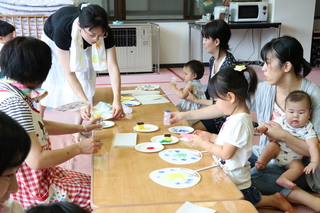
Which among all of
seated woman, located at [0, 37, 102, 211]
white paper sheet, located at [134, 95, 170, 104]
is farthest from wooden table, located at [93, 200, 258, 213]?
white paper sheet, located at [134, 95, 170, 104]

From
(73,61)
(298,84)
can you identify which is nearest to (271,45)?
(298,84)

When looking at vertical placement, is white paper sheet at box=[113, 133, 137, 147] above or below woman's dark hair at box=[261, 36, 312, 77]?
below

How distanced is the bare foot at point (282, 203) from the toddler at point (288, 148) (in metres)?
0.07

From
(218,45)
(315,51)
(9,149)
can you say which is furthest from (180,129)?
(315,51)

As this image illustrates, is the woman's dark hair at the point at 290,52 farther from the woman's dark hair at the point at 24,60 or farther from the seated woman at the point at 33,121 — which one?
the woman's dark hair at the point at 24,60

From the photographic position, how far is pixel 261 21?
251 inches

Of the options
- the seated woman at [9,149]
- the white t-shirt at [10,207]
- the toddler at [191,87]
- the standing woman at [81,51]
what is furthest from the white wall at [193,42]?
the seated woman at [9,149]

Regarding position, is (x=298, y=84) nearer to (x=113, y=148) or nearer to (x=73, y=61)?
(x=113, y=148)

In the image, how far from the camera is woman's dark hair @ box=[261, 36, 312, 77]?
6.22ft

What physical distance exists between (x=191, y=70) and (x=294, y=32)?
14.7 feet

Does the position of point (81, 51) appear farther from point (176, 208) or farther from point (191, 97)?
point (176, 208)

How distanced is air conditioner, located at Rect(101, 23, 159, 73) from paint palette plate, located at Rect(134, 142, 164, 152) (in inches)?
179

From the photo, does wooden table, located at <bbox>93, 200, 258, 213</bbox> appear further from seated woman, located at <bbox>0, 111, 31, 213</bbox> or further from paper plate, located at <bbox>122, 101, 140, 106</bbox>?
paper plate, located at <bbox>122, 101, 140, 106</bbox>

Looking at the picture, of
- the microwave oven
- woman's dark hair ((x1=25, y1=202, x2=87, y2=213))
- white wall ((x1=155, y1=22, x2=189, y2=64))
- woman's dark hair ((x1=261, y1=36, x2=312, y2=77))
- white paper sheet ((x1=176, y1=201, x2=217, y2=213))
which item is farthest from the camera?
white wall ((x1=155, y1=22, x2=189, y2=64))
